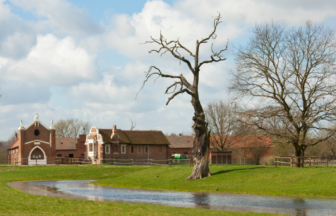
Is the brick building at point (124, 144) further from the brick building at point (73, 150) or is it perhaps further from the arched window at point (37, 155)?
the brick building at point (73, 150)

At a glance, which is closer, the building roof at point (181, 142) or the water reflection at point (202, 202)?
the water reflection at point (202, 202)

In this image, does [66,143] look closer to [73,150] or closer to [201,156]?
[73,150]

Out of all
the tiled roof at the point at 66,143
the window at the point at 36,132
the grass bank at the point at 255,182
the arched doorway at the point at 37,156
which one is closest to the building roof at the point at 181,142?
the tiled roof at the point at 66,143

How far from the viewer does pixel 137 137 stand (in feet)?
247

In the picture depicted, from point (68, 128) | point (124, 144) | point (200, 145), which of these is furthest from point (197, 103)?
point (68, 128)

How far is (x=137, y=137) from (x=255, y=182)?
4981cm

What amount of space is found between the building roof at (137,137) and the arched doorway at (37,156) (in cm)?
1273

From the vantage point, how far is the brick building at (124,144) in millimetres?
70438

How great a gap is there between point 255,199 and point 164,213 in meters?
7.46

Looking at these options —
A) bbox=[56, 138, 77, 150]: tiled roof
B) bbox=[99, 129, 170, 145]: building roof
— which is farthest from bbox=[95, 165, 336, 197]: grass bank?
bbox=[56, 138, 77, 150]: tiled roof

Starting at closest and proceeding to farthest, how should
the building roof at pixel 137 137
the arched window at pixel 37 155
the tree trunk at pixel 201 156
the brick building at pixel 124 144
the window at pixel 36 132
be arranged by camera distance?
the tree trunk at pixel 201 156 → the brick building at pixel 124 144 → the building roof at pixel 137 137 → the arched window at pixel 37 155 → the window at pixel 36 132

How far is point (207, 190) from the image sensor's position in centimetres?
2606

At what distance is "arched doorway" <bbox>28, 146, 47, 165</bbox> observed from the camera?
7288 cm

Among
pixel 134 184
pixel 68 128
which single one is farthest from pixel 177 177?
pixel 68 128
